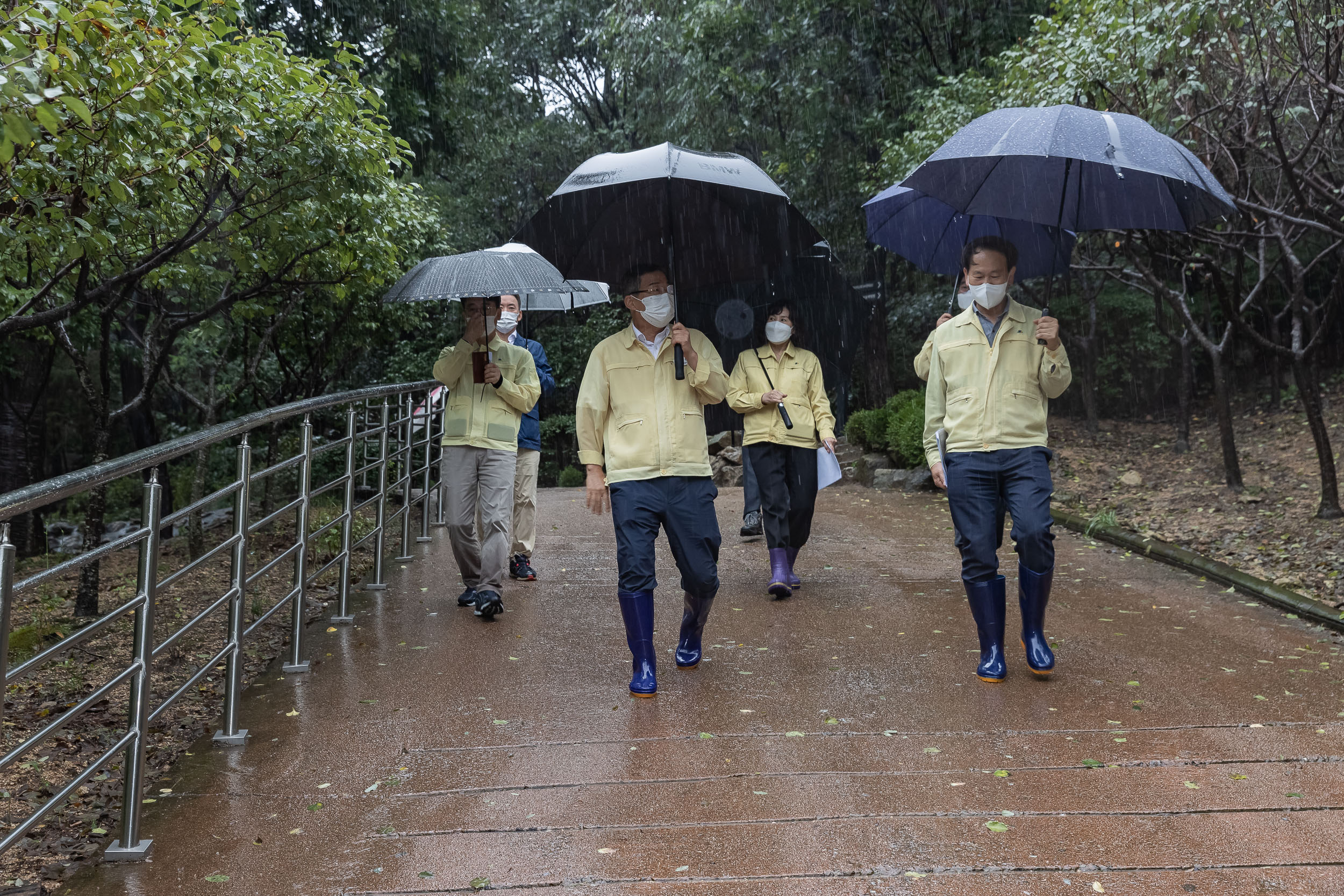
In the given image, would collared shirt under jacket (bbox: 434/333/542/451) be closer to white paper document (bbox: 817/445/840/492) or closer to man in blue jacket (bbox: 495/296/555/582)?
man in blue jacket (bbox: 495/296/555/582)

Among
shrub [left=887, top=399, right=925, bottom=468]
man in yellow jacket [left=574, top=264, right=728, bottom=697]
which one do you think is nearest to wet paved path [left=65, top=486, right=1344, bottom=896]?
man in yellow jacket [left=574, top=264, right=728, bottom=697]

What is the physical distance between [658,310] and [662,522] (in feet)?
2.93

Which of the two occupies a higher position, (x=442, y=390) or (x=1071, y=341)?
(x=1071, y=341)

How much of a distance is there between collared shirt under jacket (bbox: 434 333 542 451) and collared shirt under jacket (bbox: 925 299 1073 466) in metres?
2.51

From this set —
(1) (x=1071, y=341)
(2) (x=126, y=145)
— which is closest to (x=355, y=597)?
(2) (x=126, y=145)

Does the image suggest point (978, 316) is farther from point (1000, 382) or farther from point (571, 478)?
point (571, 478)

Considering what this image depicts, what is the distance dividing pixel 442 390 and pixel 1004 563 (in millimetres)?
A: 4309

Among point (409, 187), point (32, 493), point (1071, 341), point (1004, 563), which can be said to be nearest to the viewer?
point (32, 493)

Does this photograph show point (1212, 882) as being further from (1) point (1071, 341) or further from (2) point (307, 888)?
(1) point (1071, 341)

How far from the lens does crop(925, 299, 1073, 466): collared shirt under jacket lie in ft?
16.5

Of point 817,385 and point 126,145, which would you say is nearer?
point 126,145

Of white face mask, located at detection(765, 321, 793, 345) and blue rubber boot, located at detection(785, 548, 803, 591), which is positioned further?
blue rubber boot, located at detection(785, 548, 803, 591)

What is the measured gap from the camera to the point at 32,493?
113 inches

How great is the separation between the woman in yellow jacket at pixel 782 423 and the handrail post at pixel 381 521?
2.24m
